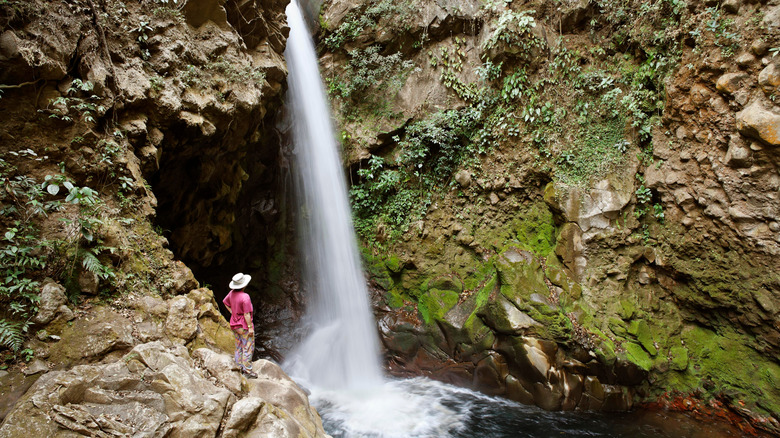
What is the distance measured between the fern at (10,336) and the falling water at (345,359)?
4.55 m

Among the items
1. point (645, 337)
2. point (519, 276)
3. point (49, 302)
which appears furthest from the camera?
point (519, 276)

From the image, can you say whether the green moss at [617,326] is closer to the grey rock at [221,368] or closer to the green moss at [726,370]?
the green moss at [726,370]

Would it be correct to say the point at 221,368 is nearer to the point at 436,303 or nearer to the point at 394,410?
the point at 394,410

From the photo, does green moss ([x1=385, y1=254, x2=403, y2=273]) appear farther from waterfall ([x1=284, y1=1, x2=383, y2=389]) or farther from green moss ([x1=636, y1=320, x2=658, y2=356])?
green moss ([x1=636, y1=320, x2=658, y2=356])

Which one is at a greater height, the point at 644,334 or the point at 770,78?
the point at 770,78

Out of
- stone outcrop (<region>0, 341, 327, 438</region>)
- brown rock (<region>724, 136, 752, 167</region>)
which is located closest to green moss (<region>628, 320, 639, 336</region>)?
brown rock (<region>724, 136, 752, 167</region>)

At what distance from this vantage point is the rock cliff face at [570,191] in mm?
6012

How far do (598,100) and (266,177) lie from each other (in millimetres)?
8359

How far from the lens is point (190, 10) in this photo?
5.92 meters

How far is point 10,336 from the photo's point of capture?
2848mm

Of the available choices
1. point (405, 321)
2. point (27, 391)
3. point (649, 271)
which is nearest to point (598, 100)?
point (649, 271)

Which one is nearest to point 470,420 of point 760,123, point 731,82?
point 760,123

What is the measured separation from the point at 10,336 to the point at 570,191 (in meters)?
8.65

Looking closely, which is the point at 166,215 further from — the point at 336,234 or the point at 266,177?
the point at 336,234
